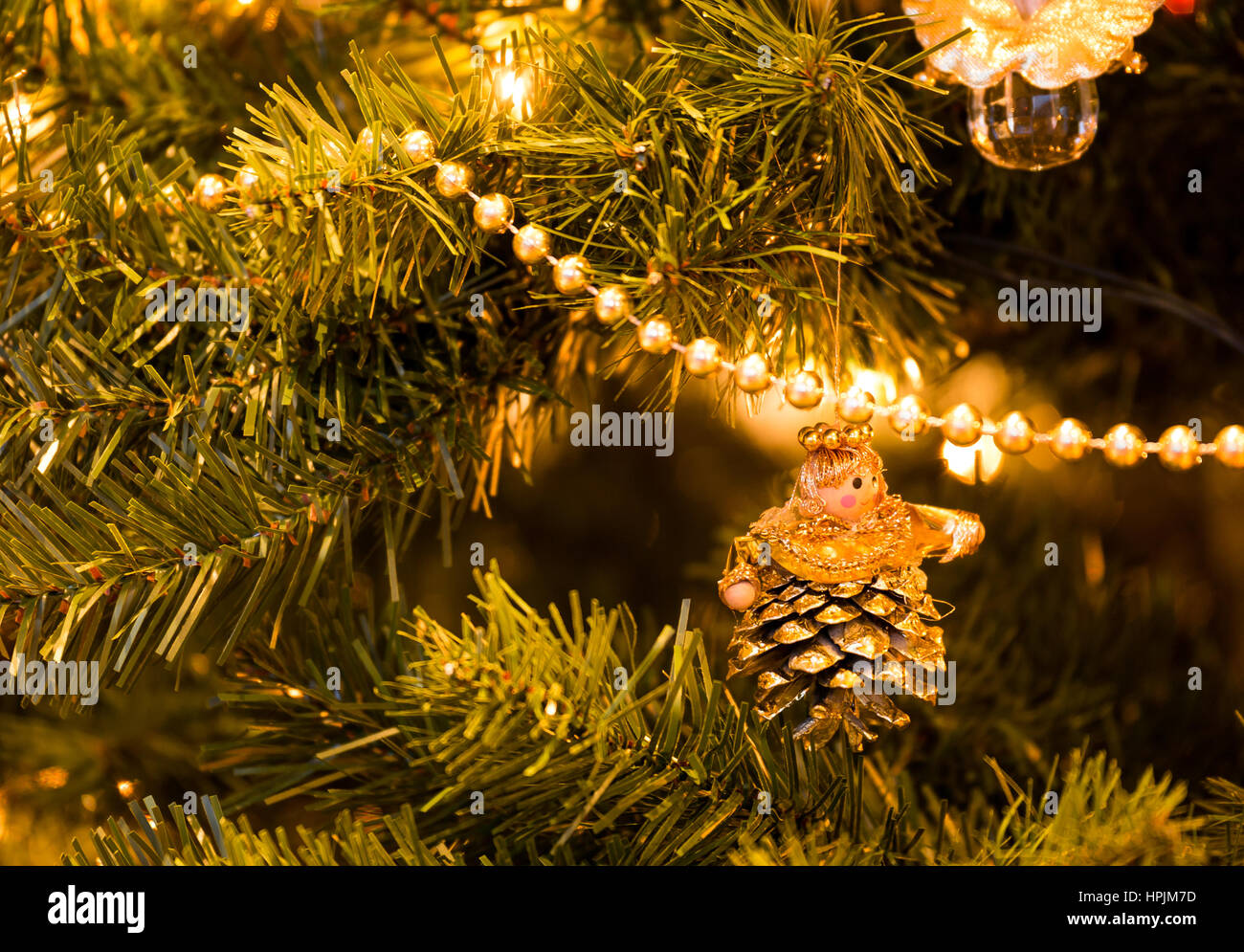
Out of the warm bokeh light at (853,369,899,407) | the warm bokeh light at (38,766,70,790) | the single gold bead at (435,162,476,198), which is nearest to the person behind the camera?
the single gold bead at (435,162,476,198)

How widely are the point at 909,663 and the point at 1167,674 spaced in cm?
25

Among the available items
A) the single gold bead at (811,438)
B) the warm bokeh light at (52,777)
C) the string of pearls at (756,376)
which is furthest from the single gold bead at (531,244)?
the warm bokeh light at (52,777)

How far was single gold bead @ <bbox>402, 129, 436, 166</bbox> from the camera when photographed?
31 centimetres

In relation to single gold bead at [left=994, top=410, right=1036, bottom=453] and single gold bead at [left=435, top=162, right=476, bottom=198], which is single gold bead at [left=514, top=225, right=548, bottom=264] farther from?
single gold bead at [left=994, top=410, right=1036, bottom=453]

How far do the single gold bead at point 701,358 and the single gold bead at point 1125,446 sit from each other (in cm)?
12

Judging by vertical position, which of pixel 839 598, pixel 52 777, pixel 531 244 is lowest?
pixel 52 777

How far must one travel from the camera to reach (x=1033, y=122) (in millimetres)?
377

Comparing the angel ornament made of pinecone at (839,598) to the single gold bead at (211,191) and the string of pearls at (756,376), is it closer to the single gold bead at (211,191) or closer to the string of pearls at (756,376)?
the string of pearls at (756,376)

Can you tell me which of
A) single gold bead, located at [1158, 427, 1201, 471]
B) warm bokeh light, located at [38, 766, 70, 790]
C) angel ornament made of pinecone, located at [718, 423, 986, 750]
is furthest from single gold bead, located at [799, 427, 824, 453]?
warm bokeh light, located at [38, 766, 70, 790]

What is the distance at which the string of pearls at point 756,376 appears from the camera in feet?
1.01

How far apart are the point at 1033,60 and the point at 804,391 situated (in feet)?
0.51

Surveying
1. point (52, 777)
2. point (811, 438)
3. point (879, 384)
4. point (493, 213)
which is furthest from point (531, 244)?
point (52, 777)

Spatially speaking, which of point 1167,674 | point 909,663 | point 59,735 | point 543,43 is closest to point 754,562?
point 909,663

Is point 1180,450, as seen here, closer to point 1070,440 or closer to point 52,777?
point 1070,440
